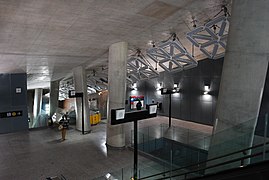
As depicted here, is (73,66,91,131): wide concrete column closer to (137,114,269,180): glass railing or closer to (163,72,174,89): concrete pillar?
(163,72,174,89): concrete pillar

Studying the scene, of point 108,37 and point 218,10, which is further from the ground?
point 218,10

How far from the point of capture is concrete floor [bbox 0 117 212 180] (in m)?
8.40

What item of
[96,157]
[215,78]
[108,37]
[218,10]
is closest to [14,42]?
[108,37]

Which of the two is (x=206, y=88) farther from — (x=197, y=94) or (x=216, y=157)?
(x=216, y=157)

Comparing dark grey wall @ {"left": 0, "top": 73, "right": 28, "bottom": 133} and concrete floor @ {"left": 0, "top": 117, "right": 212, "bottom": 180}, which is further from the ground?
dark grey wall @ {"left": 0, "top": 73, "right": 28, "bottom": 133}

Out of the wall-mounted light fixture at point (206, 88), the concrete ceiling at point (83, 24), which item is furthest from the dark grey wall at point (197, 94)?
the concrete ceiling at point (83, 24)

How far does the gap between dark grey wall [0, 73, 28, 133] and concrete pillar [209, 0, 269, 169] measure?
13.1 meters

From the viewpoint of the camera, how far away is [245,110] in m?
4.96

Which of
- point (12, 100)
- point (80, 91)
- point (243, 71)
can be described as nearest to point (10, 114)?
point (12, 100)

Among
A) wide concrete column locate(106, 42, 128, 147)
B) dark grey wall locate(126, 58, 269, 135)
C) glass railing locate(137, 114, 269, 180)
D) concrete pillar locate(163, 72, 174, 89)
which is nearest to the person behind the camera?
glass railing locate(137, 114, 269, 180)

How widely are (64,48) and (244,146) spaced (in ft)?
29.1

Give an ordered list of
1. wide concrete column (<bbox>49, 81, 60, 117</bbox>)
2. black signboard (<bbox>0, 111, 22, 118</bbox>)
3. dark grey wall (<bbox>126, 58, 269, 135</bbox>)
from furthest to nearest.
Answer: wide concrete column (<bbox>49, 81, 60, 117</bbox>) → dark grey wall (<bbox>126, 58, 269, 135</bbox>) → black signboard (<bbox>0, 111, 22, 118</bbox>)

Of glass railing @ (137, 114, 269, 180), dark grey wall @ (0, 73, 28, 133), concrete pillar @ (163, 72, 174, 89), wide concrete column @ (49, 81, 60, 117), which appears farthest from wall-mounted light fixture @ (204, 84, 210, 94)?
wide concrete column @ (49, 81, 60, 117)

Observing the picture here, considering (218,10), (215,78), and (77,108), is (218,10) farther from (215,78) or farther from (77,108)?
(77,108)
